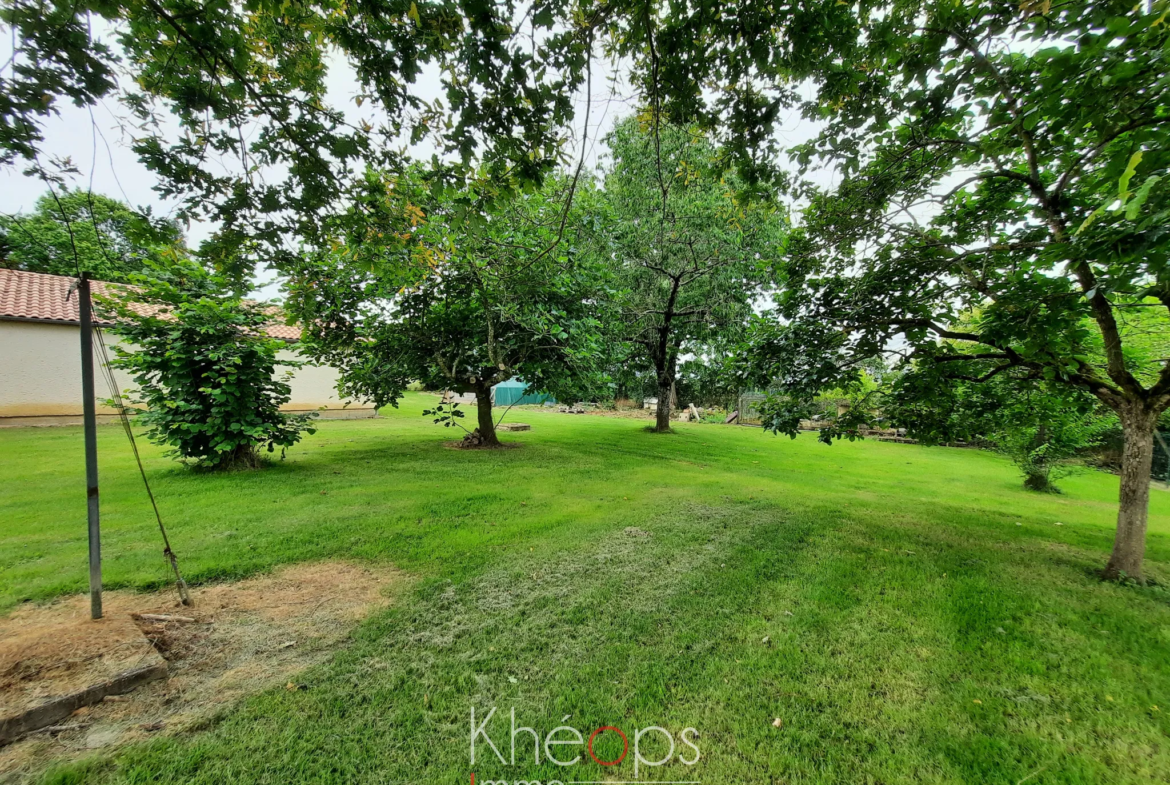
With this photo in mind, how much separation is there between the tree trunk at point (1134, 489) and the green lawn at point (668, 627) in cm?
31

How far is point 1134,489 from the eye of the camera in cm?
399

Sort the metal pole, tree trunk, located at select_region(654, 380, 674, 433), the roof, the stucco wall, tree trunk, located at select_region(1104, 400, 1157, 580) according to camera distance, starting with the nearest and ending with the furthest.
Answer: the metal pole < tree trunk, located at select_region(1104, 400, 1157, 580) < the stucco wall < the roof < tree trunk, located at select_region(654, 380, 674, 433)

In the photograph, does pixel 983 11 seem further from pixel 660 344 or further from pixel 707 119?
pixel 660 344

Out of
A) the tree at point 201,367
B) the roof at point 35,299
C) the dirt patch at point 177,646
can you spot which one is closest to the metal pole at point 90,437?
the dirt patch at point 177,646

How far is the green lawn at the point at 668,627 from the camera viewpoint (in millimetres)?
1943

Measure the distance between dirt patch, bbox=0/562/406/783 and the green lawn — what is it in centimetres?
19

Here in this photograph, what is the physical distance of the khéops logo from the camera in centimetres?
186

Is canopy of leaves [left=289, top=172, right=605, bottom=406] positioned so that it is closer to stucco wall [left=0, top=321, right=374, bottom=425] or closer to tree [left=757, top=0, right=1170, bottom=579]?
stucco wall [left=0, top=321, right=374, bottom=425]

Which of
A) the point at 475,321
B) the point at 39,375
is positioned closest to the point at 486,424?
the point at 475,321

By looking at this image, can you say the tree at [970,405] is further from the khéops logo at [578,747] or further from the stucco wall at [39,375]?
the stucco wall at [39,375]

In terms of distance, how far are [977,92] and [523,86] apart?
3.57 m

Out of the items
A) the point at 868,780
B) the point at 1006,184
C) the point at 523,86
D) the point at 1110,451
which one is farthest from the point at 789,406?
the point at 1110,451

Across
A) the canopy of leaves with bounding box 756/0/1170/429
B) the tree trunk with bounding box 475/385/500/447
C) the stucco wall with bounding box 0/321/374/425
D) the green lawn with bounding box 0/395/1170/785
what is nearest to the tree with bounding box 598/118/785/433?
the tree trunk with bounding box 475/385/500/447

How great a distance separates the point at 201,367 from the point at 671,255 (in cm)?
1093
